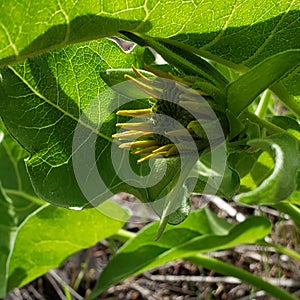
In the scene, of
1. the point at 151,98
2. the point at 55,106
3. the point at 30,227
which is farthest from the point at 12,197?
the point at 151,98

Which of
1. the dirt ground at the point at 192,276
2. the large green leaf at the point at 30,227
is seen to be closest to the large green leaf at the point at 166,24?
the large green leaf at the point at 30,227

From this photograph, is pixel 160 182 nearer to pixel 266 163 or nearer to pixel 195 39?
pixel 195 39

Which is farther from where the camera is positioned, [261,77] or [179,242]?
[179,242]

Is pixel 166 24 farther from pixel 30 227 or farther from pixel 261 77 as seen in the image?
pixel 30 227

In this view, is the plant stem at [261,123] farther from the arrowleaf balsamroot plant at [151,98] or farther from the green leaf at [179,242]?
the green leaf at [179,242]

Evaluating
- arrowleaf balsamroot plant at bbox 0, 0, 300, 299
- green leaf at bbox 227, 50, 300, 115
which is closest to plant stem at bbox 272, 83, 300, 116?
arrowleaf balsamroot plant at bbox 0, 0, 300, 299

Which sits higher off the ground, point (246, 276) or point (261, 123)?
point (261, 123)

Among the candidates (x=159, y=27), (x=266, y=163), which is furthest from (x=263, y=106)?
(x=159, y=27)

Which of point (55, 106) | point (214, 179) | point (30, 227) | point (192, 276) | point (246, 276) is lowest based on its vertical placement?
point (192, 276)

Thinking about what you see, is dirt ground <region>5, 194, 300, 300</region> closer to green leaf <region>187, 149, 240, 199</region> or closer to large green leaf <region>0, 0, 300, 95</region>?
green leaf <region>187, 149, 240, 199</region>
